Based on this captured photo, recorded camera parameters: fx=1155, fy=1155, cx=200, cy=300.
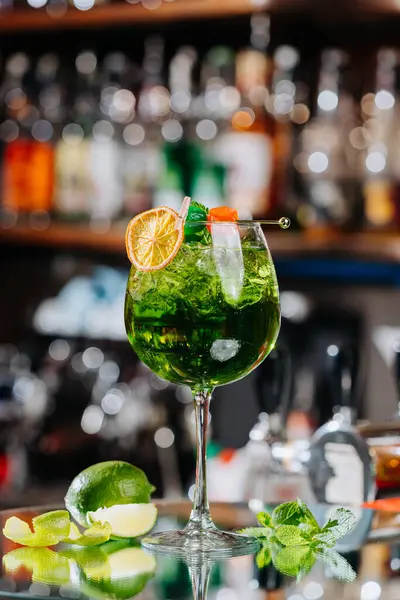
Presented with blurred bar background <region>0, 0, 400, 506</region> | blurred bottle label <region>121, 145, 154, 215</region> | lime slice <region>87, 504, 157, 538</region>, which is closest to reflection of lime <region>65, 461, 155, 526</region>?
lime slice <region>87, 504, 157, 538</region>

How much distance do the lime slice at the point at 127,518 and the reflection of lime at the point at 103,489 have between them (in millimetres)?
18

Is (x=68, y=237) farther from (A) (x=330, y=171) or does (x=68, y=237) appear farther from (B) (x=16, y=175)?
(A) (x=330, y=171)

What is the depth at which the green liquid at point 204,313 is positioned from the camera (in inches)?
34.5

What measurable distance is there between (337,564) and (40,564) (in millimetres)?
205

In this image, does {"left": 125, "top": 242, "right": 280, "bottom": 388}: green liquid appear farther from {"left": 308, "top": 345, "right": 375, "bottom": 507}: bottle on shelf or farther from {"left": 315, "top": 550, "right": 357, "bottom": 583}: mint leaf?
{"left": 308, "top": 345, "right": 375, "bottom": 507}: bottle on shelf

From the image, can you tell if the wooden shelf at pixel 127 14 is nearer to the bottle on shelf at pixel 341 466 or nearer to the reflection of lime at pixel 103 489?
the bottle on shelf at pixel 341 466

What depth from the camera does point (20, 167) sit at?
247 centimetres

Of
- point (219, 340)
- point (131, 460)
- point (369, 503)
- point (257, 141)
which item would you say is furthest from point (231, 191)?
point (219, 340)

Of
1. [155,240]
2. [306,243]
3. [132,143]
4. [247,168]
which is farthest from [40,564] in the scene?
[132,143]

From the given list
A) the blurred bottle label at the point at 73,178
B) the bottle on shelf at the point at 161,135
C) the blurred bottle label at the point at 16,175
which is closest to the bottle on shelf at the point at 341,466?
the bottle on shelf at the point at 161,135

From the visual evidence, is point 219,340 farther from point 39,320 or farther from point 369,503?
point 39,320

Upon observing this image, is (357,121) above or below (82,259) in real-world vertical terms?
above

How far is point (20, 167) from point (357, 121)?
0.72 m

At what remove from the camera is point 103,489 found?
36.6 inches
